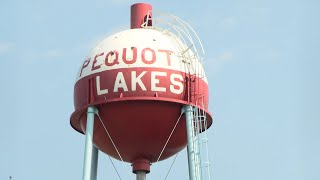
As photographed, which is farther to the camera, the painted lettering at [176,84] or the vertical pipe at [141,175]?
the vertical pipe at [141,175]

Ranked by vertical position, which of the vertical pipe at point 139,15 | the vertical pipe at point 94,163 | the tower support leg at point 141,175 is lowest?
the tower support leg at point 141,175

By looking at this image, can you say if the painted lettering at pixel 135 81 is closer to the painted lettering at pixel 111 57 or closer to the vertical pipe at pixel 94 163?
the painted lettering at pixel 111 57

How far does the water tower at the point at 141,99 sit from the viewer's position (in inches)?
989

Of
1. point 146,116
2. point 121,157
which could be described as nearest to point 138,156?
point 121,157

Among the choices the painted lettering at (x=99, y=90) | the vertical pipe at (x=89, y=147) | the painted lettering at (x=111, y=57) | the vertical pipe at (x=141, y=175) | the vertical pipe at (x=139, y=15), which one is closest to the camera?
the vertical pipe at (x=89, y=147)

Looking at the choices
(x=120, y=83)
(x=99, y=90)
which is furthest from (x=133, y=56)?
(x=99, y=90)

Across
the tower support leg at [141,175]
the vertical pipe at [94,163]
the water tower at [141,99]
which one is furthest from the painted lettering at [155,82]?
the vertical pipe at [94,163]

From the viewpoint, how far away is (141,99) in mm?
24859

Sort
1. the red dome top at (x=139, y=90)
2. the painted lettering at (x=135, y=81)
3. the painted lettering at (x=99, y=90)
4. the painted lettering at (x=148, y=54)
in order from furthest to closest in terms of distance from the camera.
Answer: the painted lettering at (x=148, y=54)
the painted lettering at (x=99, y=90)
the red dome top at (x=139, y=90)
the painted lettering at (x=135, y=81)

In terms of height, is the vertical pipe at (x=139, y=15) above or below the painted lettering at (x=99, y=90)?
above

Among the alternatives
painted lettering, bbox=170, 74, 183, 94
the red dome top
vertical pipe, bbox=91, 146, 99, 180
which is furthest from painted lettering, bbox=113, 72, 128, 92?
vertical pipe, bbox=91, 146, 99, 180

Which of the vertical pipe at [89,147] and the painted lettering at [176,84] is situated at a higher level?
the painted lettering at [176,84]

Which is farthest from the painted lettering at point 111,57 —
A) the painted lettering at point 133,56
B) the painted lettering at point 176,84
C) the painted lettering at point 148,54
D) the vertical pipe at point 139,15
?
the vertical pipe at point 139,15

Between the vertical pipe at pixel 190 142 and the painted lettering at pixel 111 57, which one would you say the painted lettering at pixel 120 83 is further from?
the vertical pipe at pixel 190 142
